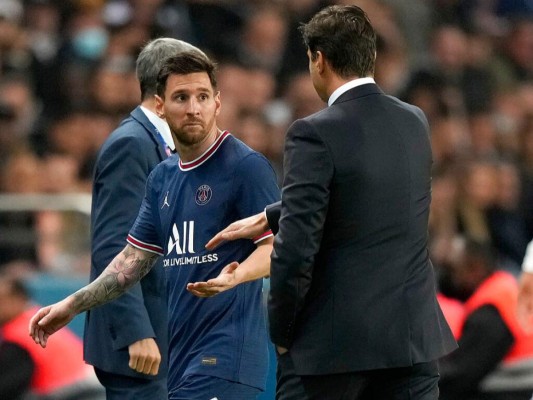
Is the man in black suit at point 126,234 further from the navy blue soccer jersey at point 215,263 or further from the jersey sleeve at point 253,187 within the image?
the jersey sleeve at point 253,187

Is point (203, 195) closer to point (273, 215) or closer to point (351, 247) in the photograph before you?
point (273, 215)

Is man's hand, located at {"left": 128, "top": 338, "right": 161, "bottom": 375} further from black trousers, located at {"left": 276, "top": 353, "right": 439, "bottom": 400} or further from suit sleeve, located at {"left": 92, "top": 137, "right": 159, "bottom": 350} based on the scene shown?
black trousers, located at {"left": 276, "top": 353, "right": 439, "bottom": 400}

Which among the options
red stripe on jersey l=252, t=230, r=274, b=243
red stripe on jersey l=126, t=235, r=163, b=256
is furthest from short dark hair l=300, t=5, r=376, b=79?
red stripe on jersey l=126, t=235, r=163, b=256

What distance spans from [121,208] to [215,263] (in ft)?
2.54

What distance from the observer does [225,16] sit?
40.7 ft

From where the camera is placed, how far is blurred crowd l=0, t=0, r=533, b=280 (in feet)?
34.7

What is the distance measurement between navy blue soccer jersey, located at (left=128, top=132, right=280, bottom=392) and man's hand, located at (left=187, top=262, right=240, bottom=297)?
1.08ft

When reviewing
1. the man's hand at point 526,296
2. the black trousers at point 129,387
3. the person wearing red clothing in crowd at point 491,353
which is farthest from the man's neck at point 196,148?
the person wearing red clothing in crowd at point 491,353

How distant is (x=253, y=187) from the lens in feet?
16.3

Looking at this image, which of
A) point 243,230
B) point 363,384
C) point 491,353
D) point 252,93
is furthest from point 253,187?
point 252,93

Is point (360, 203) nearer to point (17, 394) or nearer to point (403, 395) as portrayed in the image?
point (403, 395)

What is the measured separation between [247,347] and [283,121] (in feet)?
22.3

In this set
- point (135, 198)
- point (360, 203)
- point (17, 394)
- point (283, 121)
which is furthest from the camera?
point (283, 121)

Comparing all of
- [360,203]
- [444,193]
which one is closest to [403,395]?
[360,203]
